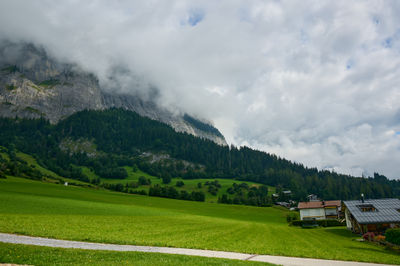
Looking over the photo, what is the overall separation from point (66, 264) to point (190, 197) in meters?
146

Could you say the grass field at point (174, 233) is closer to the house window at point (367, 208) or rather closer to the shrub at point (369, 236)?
the shrub at point (369, 236)

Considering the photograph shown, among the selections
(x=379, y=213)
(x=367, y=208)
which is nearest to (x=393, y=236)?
(x=379, y=213)

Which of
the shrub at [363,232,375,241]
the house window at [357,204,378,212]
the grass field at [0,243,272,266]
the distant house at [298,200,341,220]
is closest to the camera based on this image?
the grass field at [0,243,272,266]

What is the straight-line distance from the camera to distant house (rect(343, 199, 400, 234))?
5028 centimetres

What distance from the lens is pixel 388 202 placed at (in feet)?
188

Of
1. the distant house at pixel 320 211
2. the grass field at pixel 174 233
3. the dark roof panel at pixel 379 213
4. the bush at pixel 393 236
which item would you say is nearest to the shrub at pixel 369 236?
the grass field at pixel 174 233

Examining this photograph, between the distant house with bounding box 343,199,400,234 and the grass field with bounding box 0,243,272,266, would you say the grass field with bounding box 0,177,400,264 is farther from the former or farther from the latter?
the grass field with bounding box 0,243,272,266

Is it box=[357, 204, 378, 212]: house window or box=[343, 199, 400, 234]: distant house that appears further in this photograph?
box=[357, 204, 378, 212]: house window

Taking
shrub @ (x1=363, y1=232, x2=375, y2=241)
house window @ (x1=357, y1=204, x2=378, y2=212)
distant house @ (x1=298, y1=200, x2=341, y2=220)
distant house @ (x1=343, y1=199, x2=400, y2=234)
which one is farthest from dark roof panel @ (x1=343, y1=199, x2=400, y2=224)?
distant house @ (x1=298, y1=200, x2=341, y2=220)

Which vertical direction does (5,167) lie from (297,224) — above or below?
above

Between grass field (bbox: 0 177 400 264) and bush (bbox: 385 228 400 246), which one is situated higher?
bush (bbox: 385 228 400 246)

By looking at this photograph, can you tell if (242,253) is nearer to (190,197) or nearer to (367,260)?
(367,260)

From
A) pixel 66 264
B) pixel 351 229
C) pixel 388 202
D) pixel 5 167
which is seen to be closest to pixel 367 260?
pixel 66 264

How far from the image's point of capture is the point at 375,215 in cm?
5234
